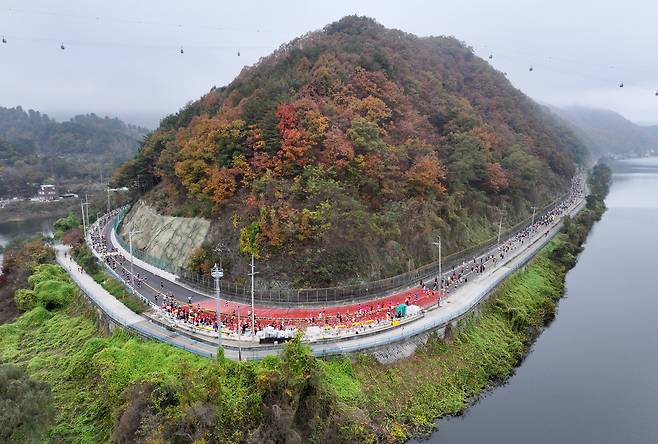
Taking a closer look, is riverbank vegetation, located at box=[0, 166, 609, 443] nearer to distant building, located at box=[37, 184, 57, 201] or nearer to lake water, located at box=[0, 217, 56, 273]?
lake water, located at box=[0, 217, 56, 273]

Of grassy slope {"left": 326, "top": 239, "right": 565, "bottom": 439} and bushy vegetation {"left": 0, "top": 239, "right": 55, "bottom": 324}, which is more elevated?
bushy vegetation {"left": 0, "top": 239, "right": 55, "bottom": 324}

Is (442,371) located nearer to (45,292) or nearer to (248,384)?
(248,384)

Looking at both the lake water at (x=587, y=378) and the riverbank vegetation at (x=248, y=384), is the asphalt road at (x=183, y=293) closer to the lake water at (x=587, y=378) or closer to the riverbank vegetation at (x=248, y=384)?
the riverbank vegetation at (x=248, y=384)

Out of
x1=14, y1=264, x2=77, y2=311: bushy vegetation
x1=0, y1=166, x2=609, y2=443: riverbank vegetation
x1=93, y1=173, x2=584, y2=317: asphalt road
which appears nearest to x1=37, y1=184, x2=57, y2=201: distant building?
x1=93, y1=173, x2=584, y2=317: asphalt road

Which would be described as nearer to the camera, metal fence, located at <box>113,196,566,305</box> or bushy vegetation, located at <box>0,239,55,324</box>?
metal fence, located at <box>113,196,566,305</box>

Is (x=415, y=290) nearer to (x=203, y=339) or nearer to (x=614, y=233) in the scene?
(x=203, y=339)

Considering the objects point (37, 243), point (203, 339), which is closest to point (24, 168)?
point (37, 243)

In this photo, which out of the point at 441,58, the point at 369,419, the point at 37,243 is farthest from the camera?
the point at 441,58
